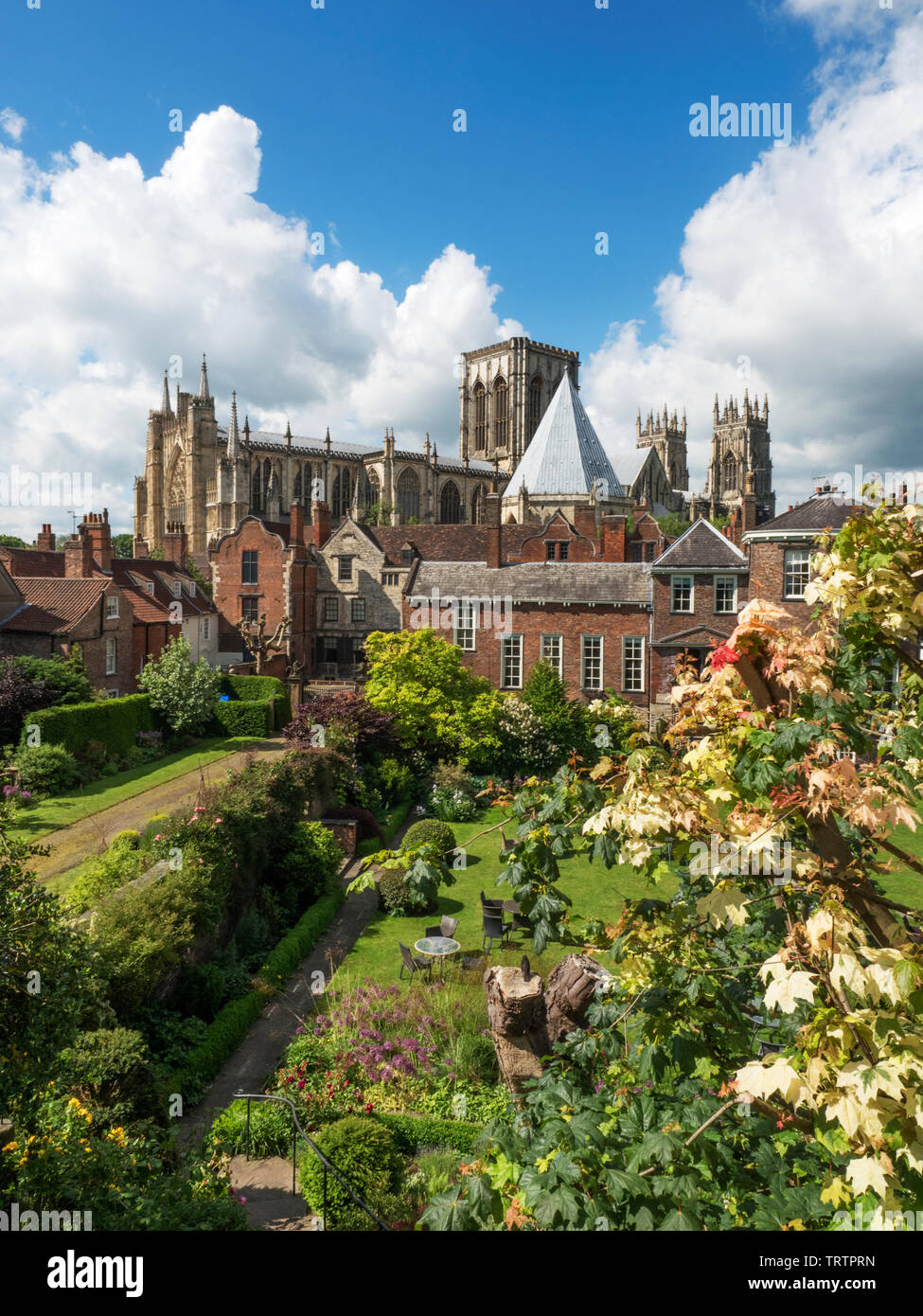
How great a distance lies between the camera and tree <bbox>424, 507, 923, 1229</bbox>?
3.52 metres

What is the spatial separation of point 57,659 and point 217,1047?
66.7ft

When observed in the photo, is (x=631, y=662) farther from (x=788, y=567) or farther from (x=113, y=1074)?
(x=113, y=1074)

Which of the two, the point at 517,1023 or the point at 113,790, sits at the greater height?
the point at 113,790

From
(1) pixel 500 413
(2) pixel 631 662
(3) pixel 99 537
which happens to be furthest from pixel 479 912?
(1) pixel 500 413

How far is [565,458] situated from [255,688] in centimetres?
3761

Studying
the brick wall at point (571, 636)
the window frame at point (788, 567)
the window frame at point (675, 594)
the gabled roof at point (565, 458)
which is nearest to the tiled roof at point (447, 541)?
the brick wall at point (571, 636)

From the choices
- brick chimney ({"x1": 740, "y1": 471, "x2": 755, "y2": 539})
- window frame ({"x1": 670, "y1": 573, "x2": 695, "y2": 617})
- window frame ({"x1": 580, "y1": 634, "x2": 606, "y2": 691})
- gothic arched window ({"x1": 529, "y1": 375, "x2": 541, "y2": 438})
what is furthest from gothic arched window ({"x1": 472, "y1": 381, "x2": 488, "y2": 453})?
window frame ({"x1": 670, "y1": 573, "x2": 695, "y2": 617})

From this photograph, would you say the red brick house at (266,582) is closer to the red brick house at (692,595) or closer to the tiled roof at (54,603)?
the tiled roof at (54,603)

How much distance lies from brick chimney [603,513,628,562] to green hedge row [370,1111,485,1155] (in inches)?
1232

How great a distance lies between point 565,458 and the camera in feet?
208

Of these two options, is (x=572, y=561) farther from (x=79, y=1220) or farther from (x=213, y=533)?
(x=213, y=533)
